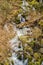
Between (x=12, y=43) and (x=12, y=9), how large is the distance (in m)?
1.66

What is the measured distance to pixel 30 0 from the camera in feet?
31.2

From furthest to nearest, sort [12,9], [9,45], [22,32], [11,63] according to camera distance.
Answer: [12,9] → [22,32] → [9,45] → [11,63]

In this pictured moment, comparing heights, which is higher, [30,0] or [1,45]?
[30,0]

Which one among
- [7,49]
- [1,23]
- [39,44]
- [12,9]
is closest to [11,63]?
[7,49]

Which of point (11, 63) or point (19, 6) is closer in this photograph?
point (11, 63)

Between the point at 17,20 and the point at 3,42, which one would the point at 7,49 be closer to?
the point at 3,42

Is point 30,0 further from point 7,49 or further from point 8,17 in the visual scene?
point 7,49

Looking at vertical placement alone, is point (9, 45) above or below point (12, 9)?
below

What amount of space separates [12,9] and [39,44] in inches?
76.4

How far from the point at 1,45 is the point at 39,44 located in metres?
1.20

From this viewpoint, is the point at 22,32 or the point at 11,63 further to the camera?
the point at 22,32

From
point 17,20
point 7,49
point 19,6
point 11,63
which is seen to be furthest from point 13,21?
point 11,63

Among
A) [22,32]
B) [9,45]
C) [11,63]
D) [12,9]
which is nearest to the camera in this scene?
[11,63]

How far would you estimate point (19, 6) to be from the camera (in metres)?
9.34
